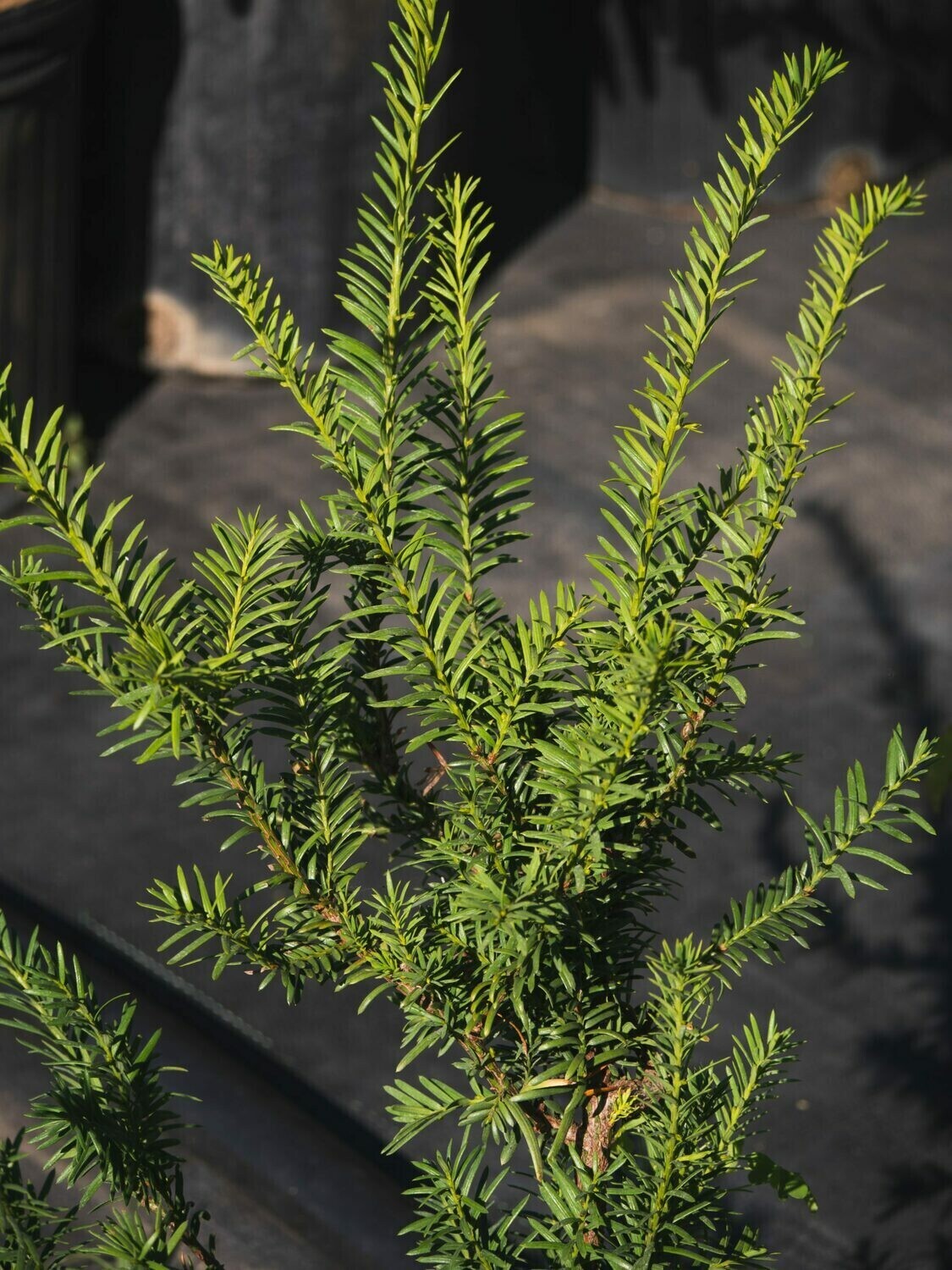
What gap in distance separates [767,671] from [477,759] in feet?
8.44

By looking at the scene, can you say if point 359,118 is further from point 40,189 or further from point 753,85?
point 753,85

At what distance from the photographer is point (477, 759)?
1.12 m

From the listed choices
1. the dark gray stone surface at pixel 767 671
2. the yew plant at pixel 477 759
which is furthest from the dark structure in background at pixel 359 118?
the yew plant at pixel 477 759

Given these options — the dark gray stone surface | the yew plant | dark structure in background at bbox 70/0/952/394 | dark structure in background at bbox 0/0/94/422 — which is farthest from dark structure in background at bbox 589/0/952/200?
the yew plant

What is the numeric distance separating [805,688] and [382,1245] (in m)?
1.97

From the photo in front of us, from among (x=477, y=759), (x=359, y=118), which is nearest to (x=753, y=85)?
(x=359, y=118)

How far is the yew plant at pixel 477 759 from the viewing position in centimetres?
103

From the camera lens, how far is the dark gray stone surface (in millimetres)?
2562

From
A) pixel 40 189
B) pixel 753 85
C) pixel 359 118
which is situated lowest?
pixel 40 189

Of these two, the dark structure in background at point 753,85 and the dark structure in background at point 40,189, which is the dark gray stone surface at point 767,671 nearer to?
the dark structure in background at point 753,85

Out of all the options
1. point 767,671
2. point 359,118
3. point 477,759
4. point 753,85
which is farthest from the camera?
point 753,85

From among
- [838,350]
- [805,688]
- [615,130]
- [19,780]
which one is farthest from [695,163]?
[19,780]

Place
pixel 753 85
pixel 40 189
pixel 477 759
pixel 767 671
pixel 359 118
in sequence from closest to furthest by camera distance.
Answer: pixel 477 759
pixel 767 671
pixel 40 189
pixel 359 118
pixel 753 85

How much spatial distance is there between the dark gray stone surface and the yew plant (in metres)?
0.81
